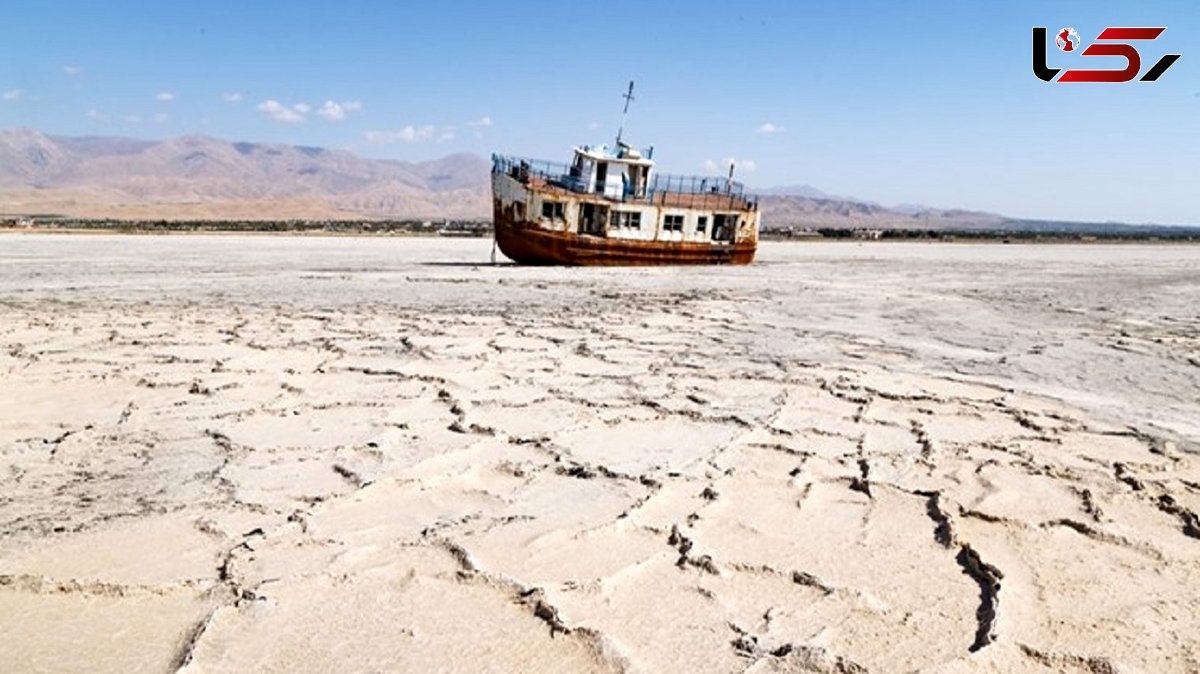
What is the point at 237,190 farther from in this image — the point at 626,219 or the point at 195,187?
the point at 626,219

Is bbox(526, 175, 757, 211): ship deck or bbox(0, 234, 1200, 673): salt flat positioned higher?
bbox(526, 175, 757, 211): ship deck

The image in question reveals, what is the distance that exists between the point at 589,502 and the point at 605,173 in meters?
19.0

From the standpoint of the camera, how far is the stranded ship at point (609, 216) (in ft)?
70.1

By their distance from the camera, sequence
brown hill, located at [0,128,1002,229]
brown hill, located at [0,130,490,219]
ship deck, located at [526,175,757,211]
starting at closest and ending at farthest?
ship deck, located at [526,175,757,211] → brown hill, located at [0,130,490,219] → brown hill, located at [0,128,1002,229]

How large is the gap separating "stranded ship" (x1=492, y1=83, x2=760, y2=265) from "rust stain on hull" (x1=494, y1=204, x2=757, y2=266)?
25 millimetres

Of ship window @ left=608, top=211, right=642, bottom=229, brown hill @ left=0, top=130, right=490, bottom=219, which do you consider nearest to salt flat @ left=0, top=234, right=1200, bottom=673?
ship window @ left=608, top=211, right=642, bottom=229

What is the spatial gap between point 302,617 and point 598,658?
3.27 feet

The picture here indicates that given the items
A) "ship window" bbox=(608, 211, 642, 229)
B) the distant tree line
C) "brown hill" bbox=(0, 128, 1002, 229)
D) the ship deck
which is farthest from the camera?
"brown hill" bbox=(0, 128, 1002, 229)

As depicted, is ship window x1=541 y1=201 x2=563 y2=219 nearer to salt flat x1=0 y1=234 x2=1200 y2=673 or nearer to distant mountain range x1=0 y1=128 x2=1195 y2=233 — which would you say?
salt flat x1=0 y1=234 x2=1200 y2=673

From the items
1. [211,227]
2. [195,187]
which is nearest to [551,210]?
[211,227]

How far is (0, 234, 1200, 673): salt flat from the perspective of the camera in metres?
2.66

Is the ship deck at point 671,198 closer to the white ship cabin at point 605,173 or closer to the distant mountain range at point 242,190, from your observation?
the white ship cabin at point 605,173

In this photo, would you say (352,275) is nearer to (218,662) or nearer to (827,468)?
(827,468)

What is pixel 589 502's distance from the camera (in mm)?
3912
